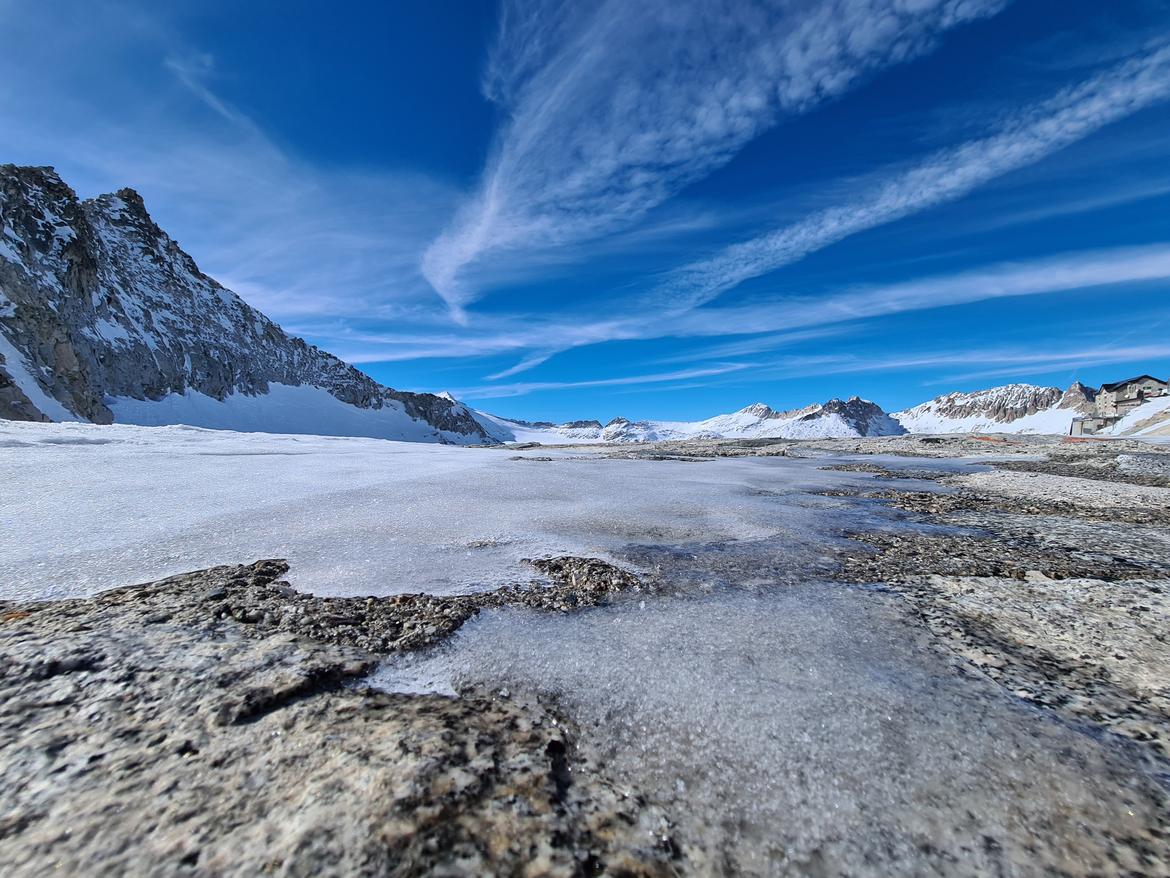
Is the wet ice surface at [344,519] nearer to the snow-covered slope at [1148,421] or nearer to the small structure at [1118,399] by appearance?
the snow-covered slope at [1148,421]

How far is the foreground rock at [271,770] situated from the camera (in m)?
1.19

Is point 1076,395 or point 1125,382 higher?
point 1076,395

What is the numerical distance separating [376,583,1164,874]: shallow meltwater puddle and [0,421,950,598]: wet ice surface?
43.8 inches

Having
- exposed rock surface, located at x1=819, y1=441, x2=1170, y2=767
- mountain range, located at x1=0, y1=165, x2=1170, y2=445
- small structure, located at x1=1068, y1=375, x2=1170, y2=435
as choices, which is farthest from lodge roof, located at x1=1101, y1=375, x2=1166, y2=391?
exposed rock surface, located at x1=819, y1=441, x2=1170, y2=767

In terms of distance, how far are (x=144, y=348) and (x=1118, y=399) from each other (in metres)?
139

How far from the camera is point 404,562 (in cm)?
350

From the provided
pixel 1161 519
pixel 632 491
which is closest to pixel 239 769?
pixel 632 491

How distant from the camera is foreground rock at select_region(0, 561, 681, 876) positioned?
1.19 meters

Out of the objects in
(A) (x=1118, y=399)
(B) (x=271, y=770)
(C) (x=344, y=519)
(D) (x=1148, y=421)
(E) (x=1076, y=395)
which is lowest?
(B) (x=271, y=770)

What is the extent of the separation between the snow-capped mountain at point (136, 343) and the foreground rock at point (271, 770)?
4656cm

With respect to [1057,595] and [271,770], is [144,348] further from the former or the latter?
[1057,595]

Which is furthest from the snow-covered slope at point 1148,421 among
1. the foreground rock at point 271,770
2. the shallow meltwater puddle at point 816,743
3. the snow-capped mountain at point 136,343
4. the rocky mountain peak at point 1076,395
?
the rocky mountain peak at point 1076,395

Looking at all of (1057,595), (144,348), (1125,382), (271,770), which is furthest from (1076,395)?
(144,348)

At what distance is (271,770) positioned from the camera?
4.73ft
